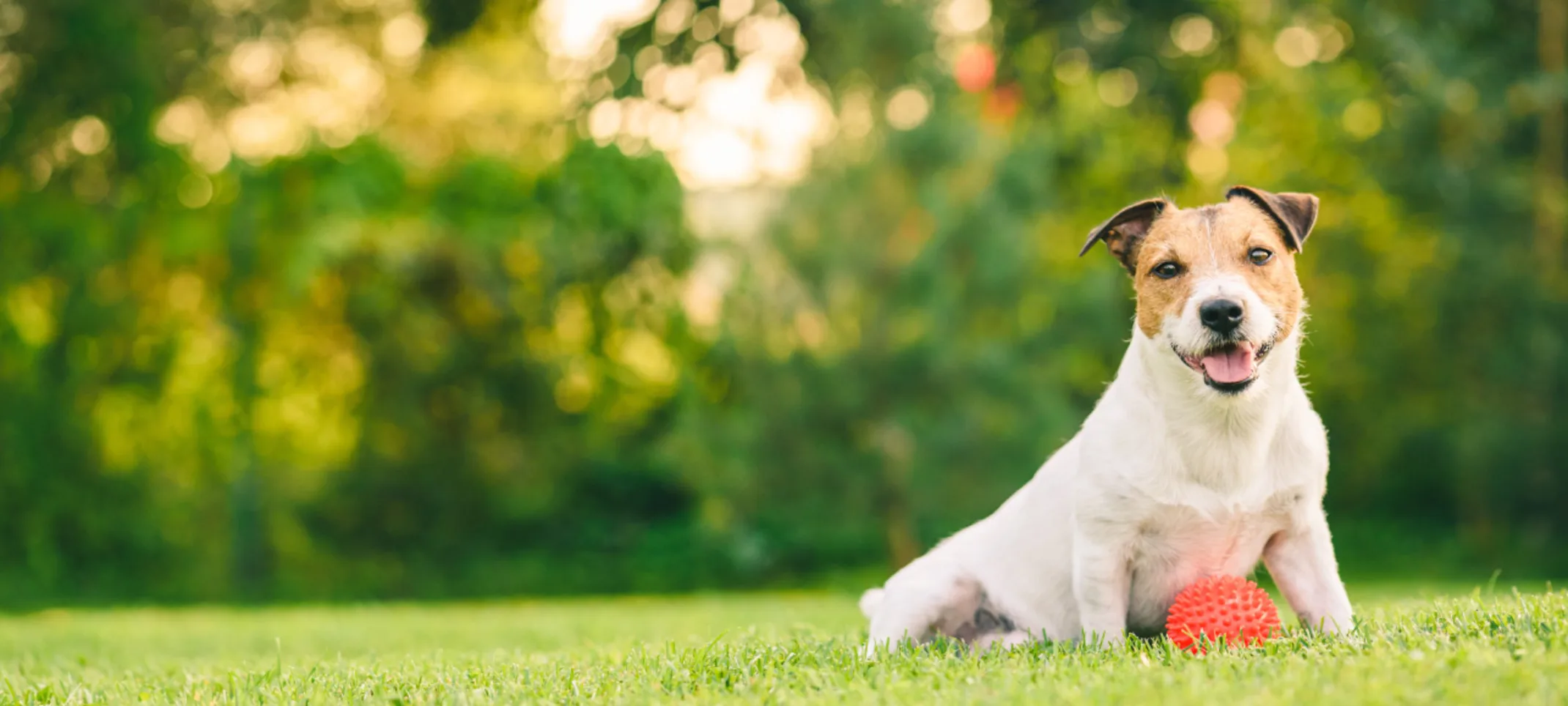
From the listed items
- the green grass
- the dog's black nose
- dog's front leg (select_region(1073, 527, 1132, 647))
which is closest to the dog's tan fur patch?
the dog's black nose

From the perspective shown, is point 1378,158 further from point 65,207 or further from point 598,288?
point 65,207

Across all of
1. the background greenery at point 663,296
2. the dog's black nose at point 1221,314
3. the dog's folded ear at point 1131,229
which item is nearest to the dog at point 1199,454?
the dog's black nose at point 1221,314

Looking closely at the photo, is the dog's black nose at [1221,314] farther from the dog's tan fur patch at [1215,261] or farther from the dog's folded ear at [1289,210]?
the dog's folded ear at [1289,210]

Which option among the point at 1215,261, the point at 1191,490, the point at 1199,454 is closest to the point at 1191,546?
the point at 1191,490

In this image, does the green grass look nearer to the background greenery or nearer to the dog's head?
the dog's head

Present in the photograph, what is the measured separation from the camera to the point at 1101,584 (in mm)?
3811

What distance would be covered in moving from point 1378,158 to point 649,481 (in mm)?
9303

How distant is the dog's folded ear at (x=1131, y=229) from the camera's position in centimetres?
420

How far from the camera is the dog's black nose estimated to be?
3625 mm

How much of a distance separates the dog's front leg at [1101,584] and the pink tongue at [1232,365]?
0.58 m

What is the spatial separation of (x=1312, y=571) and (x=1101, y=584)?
66 cm

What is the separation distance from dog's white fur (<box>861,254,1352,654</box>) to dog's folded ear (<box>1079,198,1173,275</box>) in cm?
39

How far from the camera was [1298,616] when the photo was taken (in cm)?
392

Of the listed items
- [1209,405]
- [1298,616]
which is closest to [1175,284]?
[1209,405]
